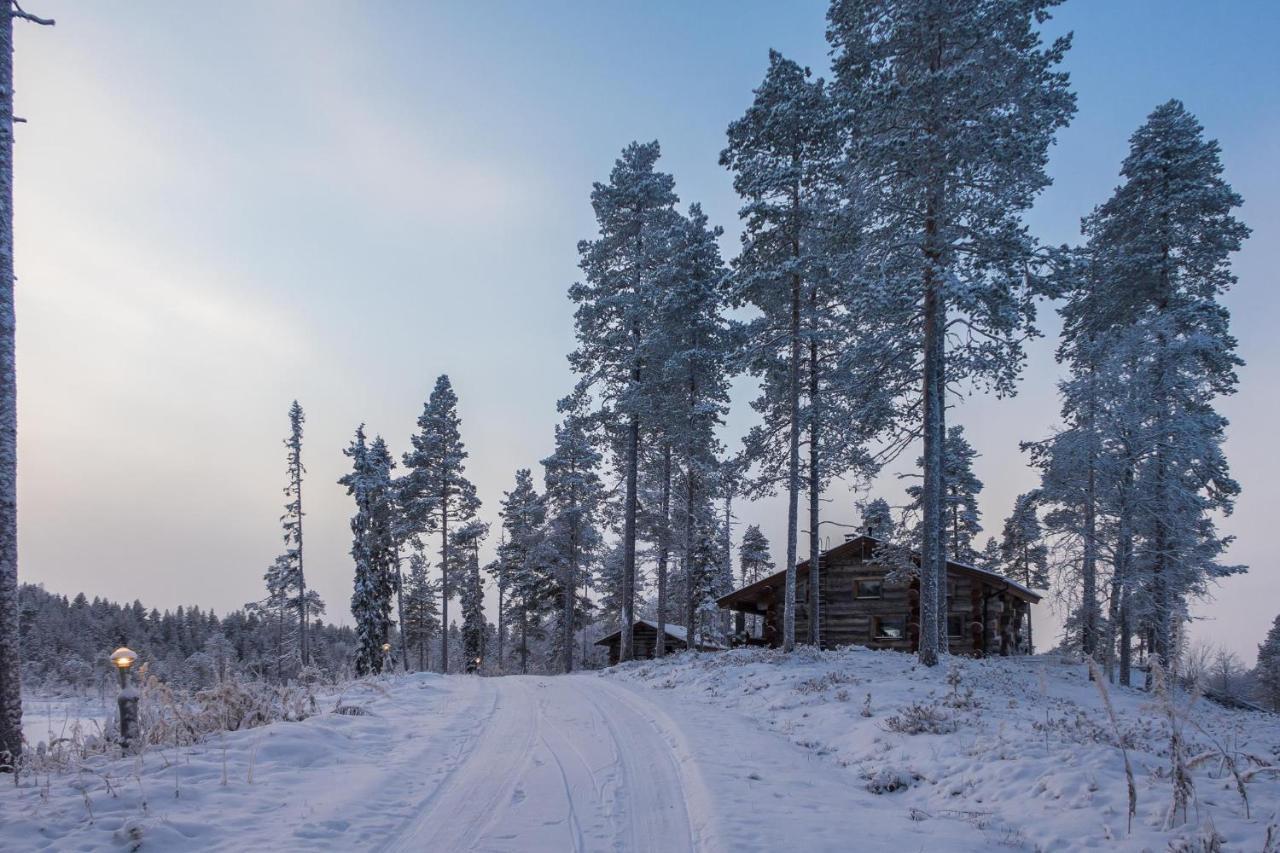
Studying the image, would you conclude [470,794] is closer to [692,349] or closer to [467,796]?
[467,796]

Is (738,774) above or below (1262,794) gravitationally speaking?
below

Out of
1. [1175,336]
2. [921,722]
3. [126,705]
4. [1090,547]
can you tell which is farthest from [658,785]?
[1175,336]

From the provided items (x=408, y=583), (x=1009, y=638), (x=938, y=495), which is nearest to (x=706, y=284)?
(x=938, y=495)

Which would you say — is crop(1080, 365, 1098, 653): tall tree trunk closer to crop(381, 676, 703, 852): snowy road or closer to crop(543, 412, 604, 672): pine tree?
crop(381, 676, 703, 852): snowy road

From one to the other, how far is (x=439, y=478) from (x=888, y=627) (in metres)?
25.7

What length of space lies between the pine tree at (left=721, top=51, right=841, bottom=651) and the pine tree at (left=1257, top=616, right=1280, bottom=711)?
48115mm

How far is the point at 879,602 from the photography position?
28219 mm

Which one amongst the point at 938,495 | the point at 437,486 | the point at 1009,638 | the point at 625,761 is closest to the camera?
the point at 625,761

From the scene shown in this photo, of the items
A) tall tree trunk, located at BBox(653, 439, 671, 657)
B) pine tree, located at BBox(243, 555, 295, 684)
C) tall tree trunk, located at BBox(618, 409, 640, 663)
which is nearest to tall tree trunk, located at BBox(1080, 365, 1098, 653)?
tall tree trunk, located at BBox(653, 439, 671, 657)

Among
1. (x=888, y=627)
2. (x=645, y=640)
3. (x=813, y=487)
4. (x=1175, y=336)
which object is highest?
(x=1175, y=336)

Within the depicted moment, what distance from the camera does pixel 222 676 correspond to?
888 centimetres

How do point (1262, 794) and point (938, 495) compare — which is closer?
point (1262, 794)

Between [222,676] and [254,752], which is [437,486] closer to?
[222,676]

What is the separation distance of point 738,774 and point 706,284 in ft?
63.8
